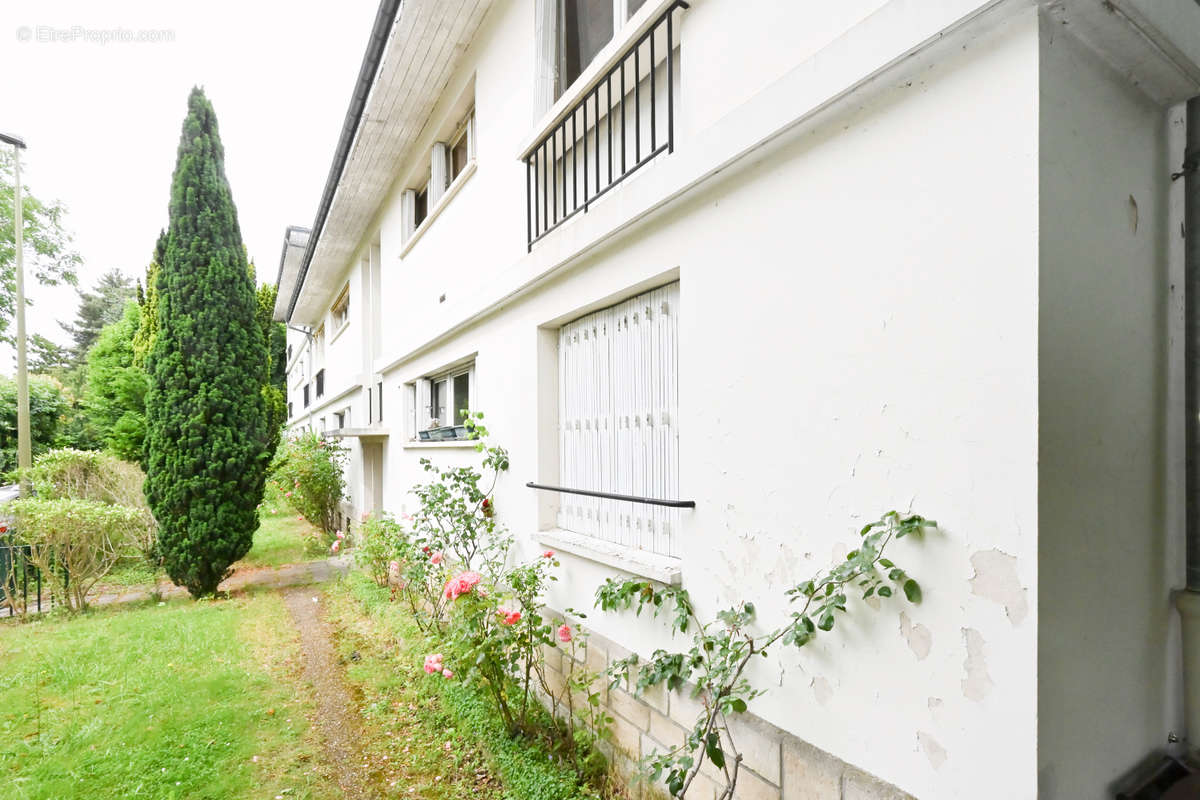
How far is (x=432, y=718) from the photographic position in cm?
453

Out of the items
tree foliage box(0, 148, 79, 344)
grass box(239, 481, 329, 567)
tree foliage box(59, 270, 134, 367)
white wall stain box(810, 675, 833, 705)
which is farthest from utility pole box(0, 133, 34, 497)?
tree foliage box(59, 270, 134, 367)

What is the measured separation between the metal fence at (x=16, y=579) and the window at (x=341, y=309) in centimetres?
749

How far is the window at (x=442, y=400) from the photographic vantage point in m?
6.61

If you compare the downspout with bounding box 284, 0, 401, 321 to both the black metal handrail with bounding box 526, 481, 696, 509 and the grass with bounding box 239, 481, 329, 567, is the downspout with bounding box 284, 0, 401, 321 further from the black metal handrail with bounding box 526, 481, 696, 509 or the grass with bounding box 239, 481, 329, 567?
the grass with bounding box 239, 481, 329, 567

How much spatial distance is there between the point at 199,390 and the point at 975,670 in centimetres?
956

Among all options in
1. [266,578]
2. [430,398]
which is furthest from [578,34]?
[266,578]

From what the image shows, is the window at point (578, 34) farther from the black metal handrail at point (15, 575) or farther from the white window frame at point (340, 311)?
the white window frame at point (340, 311)

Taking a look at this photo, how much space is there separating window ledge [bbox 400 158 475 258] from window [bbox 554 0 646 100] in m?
1.55

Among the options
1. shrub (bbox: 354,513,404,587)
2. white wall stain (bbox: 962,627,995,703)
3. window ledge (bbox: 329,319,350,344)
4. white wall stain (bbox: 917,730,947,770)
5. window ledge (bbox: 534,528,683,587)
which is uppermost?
window ledge (bbox: 329,319,350,344)

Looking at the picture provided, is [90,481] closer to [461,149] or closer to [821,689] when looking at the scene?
[461,149]

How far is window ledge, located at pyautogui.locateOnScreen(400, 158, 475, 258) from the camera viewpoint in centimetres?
594

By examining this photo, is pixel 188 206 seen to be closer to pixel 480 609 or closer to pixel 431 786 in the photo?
pixel 480 609

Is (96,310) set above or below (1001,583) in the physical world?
above

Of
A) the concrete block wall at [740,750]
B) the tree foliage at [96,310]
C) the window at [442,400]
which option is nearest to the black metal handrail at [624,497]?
the concrete block wall at [740,750]
